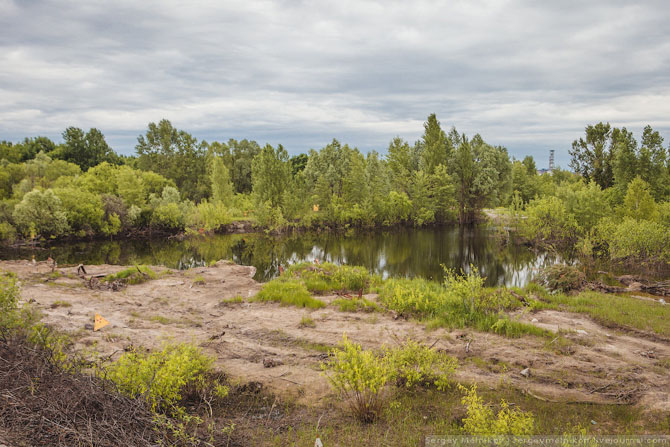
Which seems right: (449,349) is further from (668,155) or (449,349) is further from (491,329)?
(668,155)

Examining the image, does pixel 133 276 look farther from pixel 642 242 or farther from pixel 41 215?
pixel 642 242

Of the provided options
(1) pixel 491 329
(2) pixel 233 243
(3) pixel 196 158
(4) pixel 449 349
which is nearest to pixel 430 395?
(4) pixel 449 349

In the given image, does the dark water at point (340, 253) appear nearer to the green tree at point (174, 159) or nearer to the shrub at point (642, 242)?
the shrub at point (642, 242)

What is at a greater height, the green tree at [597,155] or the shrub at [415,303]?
the green tree at [597,155]

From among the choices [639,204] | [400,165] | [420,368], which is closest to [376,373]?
[420,368]

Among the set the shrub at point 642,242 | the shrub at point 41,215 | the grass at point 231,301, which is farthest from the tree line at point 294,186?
the grass at point 231,301

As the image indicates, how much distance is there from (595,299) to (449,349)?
28.0ft

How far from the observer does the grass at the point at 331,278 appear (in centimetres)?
1665

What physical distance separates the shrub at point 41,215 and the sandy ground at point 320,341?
79.5 feet

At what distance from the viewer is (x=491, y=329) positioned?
10.9 metres

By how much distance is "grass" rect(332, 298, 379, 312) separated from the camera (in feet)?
43.2

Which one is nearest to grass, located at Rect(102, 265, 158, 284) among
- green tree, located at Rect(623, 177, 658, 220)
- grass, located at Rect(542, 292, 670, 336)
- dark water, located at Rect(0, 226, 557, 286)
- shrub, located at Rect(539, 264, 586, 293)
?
dark water, located at Rect(0, 226, 557, 286)

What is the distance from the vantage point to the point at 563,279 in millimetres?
17203

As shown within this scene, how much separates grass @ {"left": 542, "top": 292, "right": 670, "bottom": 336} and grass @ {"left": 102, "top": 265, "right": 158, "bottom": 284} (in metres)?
17.4
